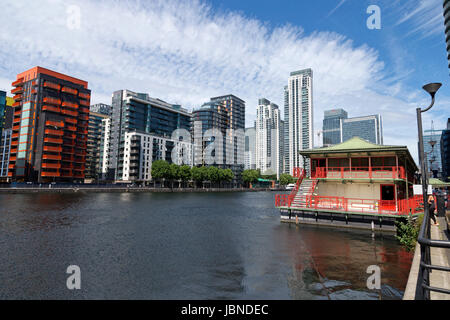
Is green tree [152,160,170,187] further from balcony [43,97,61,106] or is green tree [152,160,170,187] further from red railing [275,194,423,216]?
red railing [275,194,423,216]

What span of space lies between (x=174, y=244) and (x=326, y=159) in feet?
67.7

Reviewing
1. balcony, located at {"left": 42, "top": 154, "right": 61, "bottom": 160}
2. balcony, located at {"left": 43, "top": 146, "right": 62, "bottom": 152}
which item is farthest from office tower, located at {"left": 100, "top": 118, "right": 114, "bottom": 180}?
balcony, located at {"left": 42, "top": 154, "right": 61, "bottom": 160}

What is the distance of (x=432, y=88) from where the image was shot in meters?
12.2

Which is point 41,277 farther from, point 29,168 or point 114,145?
point 114,145

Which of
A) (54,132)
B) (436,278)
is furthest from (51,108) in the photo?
(436,278)

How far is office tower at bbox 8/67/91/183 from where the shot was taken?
115 m

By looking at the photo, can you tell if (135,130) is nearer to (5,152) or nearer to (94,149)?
(94,149)

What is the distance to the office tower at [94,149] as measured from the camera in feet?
587

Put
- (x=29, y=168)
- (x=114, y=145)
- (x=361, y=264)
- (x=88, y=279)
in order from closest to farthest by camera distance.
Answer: (x=88, y=279), (x=361, y=264), (x=29, y=168), (x=114, y=145)

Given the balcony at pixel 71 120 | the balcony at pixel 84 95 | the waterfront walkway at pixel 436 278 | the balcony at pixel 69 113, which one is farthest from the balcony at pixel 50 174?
the waterfront walkway at pixel 436 278

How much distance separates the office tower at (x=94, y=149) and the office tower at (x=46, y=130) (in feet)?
166
